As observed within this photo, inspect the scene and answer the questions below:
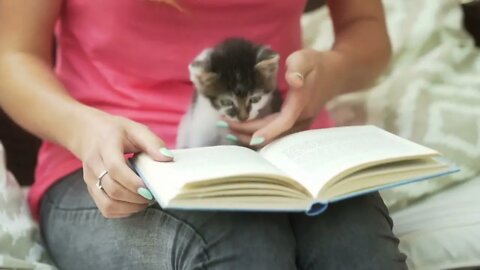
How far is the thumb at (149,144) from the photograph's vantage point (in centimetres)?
75

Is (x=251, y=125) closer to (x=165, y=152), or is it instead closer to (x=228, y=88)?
(x=228, y=88)

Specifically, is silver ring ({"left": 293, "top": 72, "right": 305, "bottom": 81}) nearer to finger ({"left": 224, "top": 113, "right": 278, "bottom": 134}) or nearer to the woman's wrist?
finger ({"left": 224, "top": 113, "right": 278, "bottom": 134})

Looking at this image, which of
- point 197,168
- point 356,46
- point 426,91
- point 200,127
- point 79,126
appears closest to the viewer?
point 197,168

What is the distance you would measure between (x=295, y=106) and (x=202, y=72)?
0.13 m

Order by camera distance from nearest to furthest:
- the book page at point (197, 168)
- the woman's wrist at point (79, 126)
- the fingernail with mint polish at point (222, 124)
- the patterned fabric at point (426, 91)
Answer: the book page at point (197, 168) < the woman's wrist at point (79, 126) < the fingernail with mint polish at point (222, 124) < the patterned fabric at point (426, 91)

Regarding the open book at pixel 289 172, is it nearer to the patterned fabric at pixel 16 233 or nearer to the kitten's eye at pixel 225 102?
the kitten's eye at pixel 225 102

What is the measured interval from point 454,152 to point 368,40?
22 cm

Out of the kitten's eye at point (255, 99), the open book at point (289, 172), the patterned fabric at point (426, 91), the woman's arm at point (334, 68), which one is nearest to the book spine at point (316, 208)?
the open book at point (289, 172)

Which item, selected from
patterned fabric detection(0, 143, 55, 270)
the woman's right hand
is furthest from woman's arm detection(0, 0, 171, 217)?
patterned fabric detection(0, 143, 55, 270)

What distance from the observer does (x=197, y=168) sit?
0.71 m

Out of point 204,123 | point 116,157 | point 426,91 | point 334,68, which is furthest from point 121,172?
point 426,91

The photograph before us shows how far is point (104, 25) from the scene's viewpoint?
0.98 meters

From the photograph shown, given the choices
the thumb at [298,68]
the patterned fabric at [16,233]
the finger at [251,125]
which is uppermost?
the thumb at [298,68]

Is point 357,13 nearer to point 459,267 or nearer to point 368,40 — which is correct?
point 368,40
